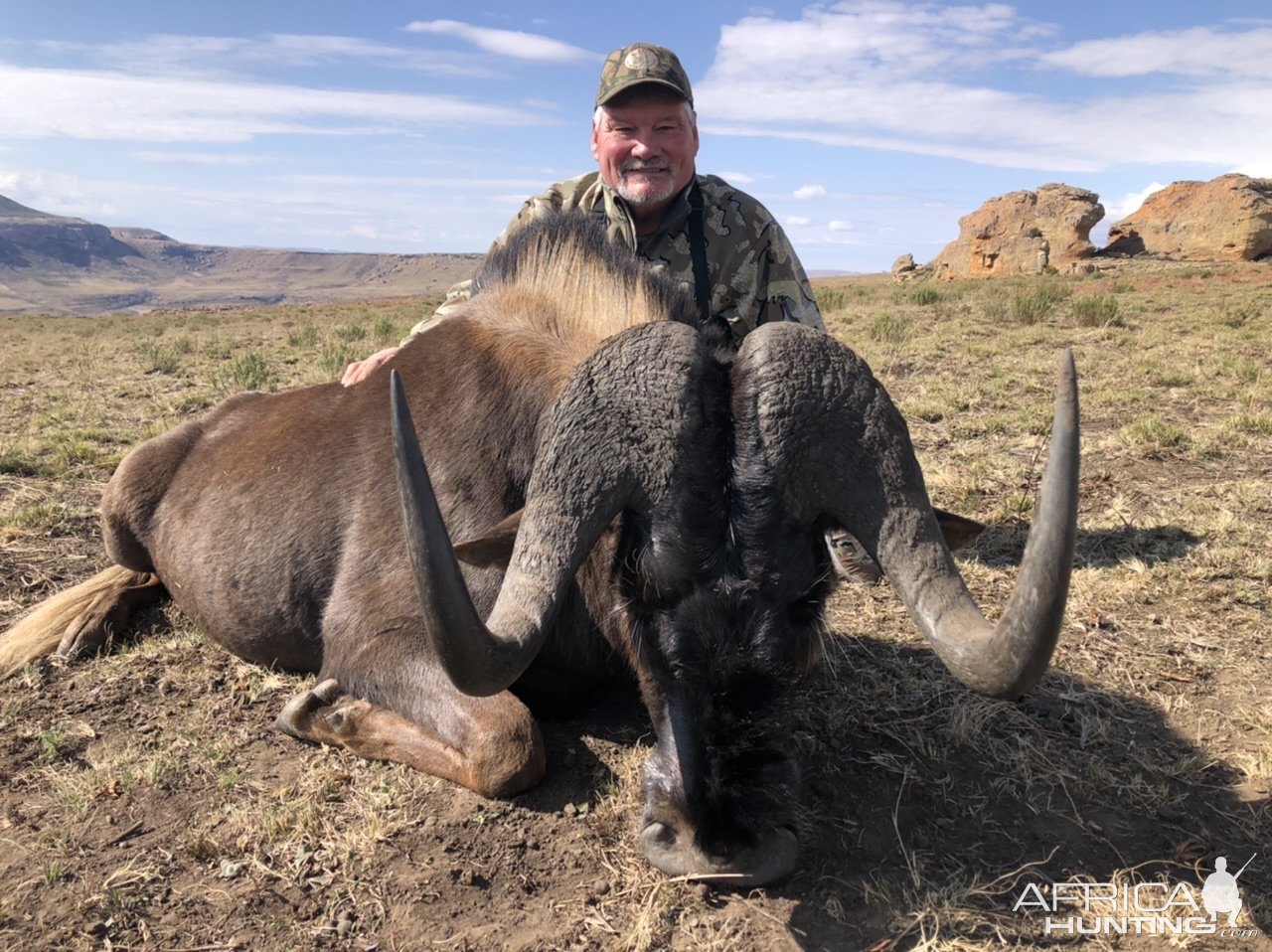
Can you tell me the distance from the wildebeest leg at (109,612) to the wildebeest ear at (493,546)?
2645 mm

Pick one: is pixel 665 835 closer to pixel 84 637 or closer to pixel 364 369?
pixel 364 369

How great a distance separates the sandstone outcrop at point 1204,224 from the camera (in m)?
41.7

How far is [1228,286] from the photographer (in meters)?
24.4

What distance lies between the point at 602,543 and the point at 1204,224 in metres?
51.7

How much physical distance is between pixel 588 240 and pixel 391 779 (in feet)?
7.05

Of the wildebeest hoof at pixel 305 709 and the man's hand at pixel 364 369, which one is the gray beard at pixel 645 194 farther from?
the wildebeest hoof at pixel 305 709

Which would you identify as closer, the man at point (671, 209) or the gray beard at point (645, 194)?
the man at point (671, 209)

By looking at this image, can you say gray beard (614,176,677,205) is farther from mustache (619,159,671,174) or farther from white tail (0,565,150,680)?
white tail (0,565,150,680)

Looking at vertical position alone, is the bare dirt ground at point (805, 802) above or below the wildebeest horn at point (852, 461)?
below

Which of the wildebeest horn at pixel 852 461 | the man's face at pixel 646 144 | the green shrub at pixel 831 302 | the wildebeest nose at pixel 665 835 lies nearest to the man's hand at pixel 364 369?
the man's face at pixel 646 144

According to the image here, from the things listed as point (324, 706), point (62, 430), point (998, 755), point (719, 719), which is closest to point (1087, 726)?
point (998, 755)

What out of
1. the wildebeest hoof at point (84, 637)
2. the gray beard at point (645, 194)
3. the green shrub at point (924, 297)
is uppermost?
the gray beard at point (645, 194)

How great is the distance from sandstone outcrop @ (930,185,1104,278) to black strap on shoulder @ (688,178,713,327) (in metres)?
42.5

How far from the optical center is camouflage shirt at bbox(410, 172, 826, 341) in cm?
496
